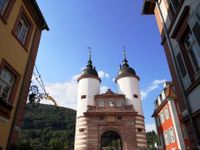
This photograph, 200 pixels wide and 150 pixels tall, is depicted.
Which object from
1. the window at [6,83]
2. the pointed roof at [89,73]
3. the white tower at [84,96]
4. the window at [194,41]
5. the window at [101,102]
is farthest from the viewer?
the pointed roof at [89,73]

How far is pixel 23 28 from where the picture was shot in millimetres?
11867

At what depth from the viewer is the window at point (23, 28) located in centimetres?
1108

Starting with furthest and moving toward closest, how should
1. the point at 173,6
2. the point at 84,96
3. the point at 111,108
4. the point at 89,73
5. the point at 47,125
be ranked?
the point at 47,125, the point at 89,73, the point at 84,96, the point at 111,108, the point at 173,6

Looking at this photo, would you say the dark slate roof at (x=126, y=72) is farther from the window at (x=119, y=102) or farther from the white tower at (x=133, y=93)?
the window at (x=119, y=102)

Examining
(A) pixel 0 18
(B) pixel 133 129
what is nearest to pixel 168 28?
(A) pixel 0 18

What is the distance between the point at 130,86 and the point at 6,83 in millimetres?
30143

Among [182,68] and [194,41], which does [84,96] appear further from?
[194,41]

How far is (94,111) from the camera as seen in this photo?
3228 centimetres

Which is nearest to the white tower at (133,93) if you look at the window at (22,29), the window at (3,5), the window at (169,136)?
the window at (169,136)

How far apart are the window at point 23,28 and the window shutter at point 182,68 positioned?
339 inches

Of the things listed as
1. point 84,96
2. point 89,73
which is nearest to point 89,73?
point 89,73

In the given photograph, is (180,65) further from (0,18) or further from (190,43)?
(0,18)

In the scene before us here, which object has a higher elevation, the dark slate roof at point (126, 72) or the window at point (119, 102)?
the dark slate roof at point (126, 72)

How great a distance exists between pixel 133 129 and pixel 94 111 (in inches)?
275
